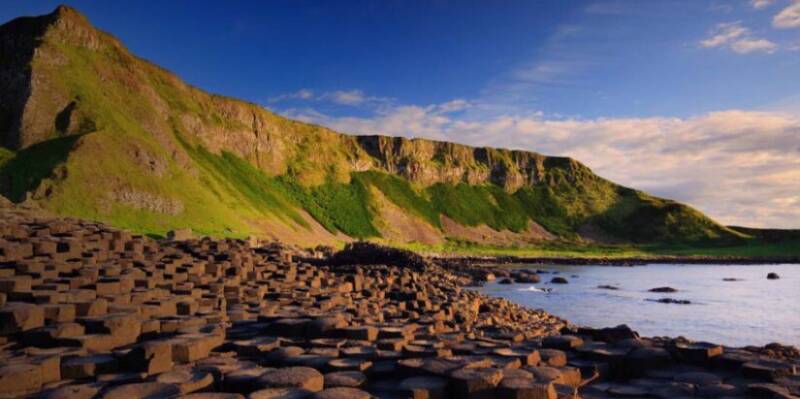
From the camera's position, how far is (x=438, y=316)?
15891 mm

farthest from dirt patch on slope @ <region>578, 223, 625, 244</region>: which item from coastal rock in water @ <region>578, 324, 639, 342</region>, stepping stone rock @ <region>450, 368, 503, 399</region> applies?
stepping stone rock @ <region>450, 368, 503, 399</region>

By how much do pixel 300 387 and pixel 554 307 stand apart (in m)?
26.8

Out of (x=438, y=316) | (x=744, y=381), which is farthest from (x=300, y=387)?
(x=438, y=316)

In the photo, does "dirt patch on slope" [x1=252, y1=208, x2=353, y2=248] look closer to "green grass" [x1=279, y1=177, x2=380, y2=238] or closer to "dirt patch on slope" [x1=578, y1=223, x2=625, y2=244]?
"green grass" [x1=279, y1=177, x2=380, y2=238]

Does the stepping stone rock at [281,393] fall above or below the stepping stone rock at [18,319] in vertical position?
below

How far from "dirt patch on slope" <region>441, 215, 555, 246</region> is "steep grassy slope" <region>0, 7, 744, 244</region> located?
146cm

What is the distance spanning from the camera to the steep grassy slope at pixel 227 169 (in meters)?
48.2

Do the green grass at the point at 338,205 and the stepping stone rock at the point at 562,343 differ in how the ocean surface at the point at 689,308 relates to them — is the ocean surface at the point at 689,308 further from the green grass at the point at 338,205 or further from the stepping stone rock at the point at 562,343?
the green grass at the point at 338,205

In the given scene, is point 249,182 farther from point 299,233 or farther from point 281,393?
point 281,393

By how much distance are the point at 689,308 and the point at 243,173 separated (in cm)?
6838

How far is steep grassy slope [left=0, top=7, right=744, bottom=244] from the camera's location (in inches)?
1896

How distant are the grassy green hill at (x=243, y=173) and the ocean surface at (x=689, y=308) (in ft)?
104

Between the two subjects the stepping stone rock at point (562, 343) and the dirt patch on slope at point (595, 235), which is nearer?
the stepping stone rock at point (562, 343)

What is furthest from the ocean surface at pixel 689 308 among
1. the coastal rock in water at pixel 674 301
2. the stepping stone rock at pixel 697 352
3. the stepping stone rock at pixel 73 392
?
the stepping stone rock at pixel 73 392
